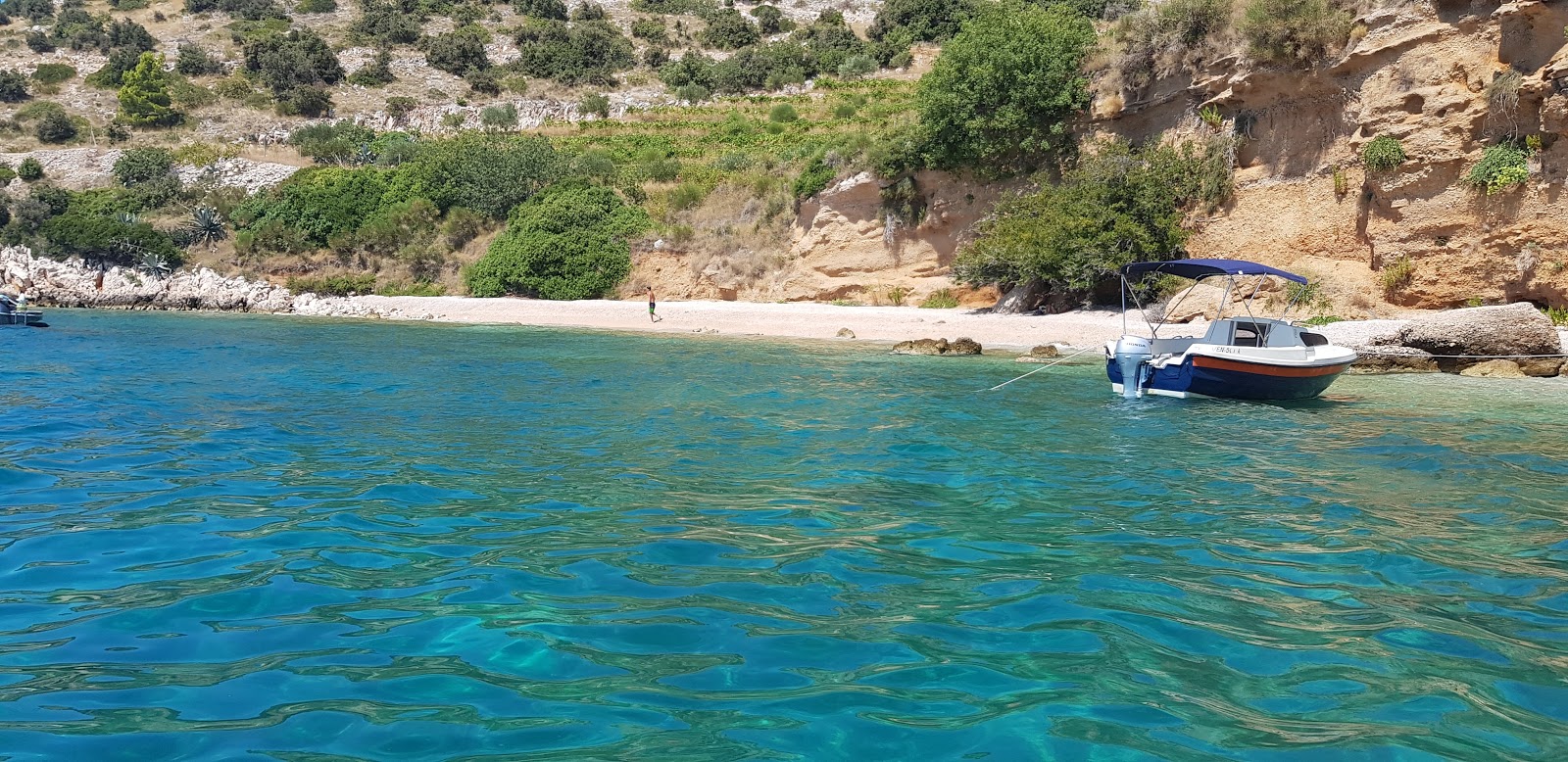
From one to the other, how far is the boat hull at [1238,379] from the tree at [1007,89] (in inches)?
648

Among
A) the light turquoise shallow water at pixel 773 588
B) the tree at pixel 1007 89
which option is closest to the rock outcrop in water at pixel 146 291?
Result: the tree at pixel 1007 89

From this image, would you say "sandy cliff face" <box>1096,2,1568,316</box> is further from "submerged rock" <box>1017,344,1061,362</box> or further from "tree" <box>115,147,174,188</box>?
"tree" <box>115,147,174,188</box>

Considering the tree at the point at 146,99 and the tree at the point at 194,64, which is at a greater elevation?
the tree at the point at 194,64

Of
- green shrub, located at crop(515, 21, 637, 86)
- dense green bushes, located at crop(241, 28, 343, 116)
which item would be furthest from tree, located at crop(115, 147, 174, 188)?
green shrub, located at crop(515, 21, 637, 86)

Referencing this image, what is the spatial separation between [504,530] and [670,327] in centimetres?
2326

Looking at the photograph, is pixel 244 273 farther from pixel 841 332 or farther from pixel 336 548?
pixel 336 548

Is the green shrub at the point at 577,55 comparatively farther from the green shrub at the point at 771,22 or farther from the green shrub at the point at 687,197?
the green shrub at the point at 687,197

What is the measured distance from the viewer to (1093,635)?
4777mm

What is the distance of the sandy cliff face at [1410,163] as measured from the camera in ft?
66.6

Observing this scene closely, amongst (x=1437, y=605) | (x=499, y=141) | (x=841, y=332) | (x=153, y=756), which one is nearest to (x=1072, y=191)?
(x=841, y=332)

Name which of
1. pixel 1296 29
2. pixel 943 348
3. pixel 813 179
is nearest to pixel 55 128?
pixel 813 179

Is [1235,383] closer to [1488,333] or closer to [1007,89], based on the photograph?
[1488,333]

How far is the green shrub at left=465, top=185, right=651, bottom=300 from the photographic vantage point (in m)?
37.9

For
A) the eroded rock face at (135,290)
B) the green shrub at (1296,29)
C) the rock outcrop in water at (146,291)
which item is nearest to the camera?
the green shrub at (1296,29)
